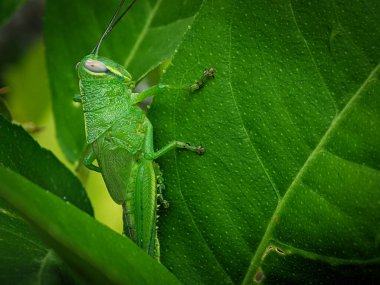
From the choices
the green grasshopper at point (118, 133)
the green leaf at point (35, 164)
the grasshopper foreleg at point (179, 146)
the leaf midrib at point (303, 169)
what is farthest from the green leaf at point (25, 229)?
the leaf midrib at point (303, 169)

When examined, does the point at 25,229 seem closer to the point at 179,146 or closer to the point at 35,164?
the point at 35,164

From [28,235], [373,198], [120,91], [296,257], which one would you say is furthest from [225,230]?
[120,91]

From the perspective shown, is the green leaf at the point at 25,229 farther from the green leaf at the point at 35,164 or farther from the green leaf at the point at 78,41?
the green leaf at the point at 78,41

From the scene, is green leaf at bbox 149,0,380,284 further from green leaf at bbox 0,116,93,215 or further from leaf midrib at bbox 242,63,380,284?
green leaf at bbox 0,116,93,215

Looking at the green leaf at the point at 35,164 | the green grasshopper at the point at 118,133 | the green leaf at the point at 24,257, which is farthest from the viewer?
the green grasshopper at the point at 118,133

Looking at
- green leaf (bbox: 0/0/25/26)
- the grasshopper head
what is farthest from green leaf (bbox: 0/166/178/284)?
green leaf (bbox: 0/0/25/26)

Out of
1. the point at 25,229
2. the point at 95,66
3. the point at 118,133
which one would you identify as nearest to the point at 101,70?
the point at 95,66
